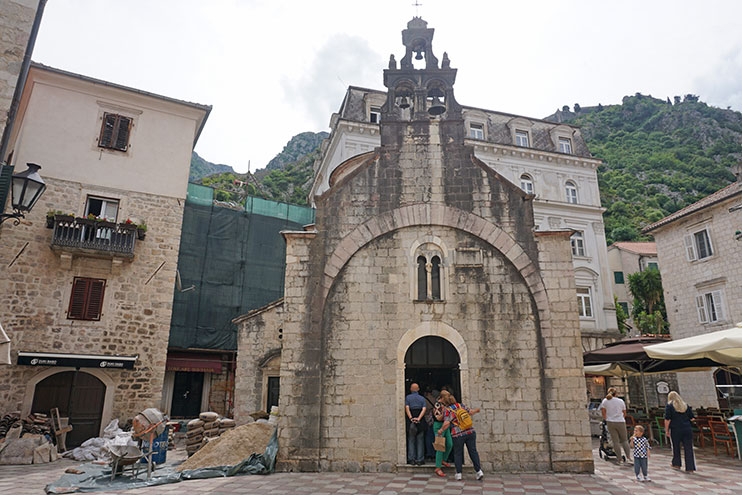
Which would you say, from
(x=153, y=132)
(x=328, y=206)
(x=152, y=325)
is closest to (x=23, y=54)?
(x=328, y=206)

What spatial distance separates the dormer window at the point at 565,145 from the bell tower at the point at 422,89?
1886cm

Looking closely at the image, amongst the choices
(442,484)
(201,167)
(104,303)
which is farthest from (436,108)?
(201,167)

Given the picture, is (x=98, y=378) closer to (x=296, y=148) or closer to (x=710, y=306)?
(x=710, y=306)

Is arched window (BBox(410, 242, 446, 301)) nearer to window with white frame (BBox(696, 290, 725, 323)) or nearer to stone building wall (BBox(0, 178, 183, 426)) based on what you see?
stone building wall (BBox(0, 178, 183, 426))

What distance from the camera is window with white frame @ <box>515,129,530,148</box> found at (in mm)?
28447

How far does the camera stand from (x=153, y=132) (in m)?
17.4

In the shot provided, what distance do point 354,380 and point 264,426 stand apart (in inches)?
115

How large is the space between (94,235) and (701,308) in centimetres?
2676

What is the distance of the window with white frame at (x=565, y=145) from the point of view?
29109 millimetres

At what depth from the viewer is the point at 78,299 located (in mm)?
14961

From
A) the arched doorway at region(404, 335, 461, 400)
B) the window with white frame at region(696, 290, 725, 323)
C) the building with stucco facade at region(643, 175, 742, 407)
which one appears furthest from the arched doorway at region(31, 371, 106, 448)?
the window with white frame at region(696, 290, 725, 323)

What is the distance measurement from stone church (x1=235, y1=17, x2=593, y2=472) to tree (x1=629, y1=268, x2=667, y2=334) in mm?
33062

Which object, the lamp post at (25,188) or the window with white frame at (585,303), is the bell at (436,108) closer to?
the lamp post at (25,188)

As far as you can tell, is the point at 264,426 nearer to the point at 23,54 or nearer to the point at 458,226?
the point at 458,226
